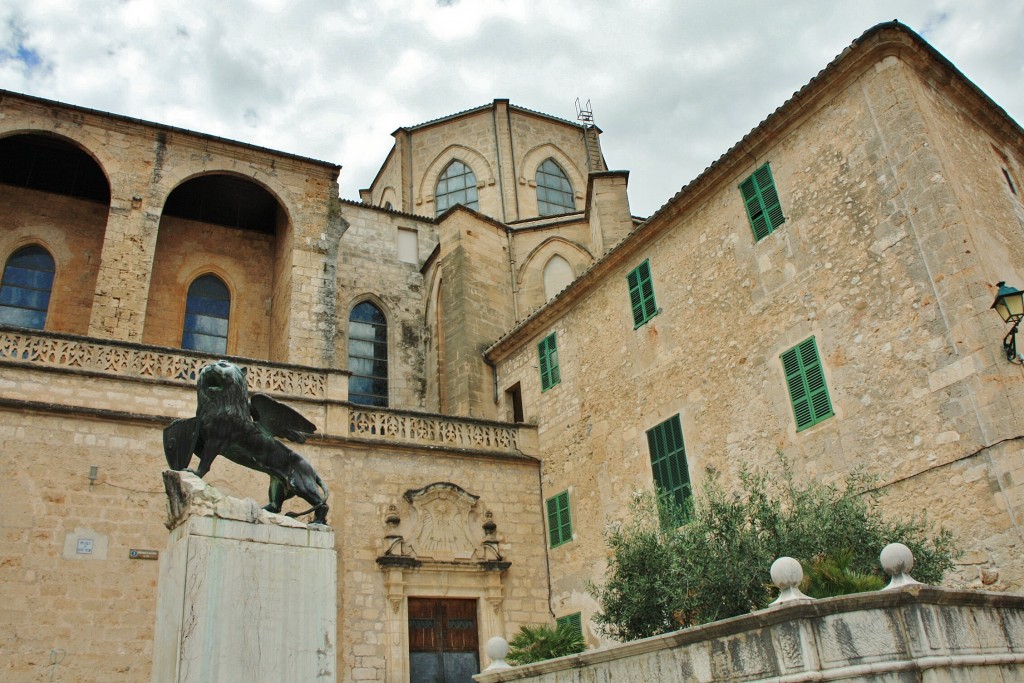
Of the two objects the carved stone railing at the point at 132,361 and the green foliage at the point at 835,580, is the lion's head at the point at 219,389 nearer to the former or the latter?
the green foliage at the point at 835,580

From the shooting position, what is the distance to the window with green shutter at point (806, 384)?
10.4 metres

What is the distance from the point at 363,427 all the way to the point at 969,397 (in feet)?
30.4

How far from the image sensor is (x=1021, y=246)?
1056 cm

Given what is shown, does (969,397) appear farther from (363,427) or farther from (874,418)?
(363,427)

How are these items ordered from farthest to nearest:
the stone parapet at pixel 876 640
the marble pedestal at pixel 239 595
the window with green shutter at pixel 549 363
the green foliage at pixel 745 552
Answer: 1. the window with green shutter at pixel 549 363
2. the green foliage at pixel 745 552
3. the marble pedestal at pixel 239 595
4. the stone parapet at pixel 876 640

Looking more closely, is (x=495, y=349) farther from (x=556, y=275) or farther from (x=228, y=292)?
(x=228, y=292)

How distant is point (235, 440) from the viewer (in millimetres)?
6852

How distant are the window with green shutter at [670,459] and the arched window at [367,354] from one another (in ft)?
25.5

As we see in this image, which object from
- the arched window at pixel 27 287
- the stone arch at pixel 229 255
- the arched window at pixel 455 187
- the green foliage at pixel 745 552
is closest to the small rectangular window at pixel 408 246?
the stone arch at pixel 229 255

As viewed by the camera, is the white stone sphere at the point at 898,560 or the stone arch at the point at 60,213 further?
the stone arch at the point at 60,213

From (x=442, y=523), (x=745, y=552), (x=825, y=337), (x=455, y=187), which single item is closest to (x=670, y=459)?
(x=825, y=337)

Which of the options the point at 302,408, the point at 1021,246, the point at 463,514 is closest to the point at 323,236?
the point at 302,408

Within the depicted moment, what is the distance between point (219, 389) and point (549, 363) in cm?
966

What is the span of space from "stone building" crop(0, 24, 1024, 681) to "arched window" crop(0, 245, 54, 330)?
55mm
